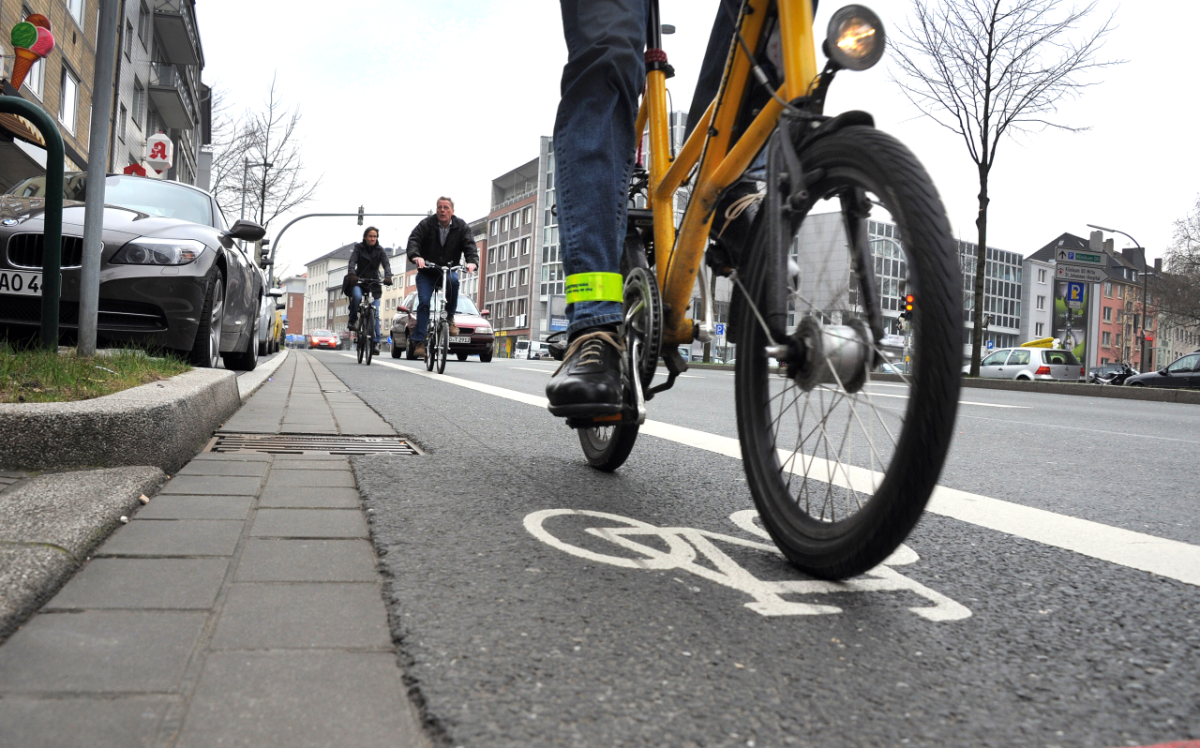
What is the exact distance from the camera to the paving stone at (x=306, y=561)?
5.95 feet

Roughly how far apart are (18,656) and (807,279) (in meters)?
1.53

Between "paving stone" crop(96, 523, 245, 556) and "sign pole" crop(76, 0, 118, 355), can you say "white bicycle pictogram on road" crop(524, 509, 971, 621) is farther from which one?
"sign pole" crop(76, 0, 118, 355)

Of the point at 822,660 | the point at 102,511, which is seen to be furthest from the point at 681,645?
the point at 102,511

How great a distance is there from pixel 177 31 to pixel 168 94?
12.9 ft

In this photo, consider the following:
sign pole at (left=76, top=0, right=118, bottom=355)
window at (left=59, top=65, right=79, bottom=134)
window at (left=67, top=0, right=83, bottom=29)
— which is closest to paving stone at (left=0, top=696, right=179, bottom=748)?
sign pole at (left=76, top=0, right=118, bottom=355)

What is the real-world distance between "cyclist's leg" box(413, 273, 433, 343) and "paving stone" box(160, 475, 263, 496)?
10.3 meters

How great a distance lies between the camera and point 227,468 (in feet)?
10.1

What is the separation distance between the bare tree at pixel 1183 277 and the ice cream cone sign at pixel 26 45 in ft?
149

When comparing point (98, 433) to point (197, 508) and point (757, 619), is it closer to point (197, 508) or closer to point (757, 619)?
point (197, 508)

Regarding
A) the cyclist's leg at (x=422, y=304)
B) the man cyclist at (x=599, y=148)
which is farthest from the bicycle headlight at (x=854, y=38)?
the cyclist's leg at (x=422, y=304)

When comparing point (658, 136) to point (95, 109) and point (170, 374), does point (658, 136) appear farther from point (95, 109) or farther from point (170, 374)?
point (95, 109)

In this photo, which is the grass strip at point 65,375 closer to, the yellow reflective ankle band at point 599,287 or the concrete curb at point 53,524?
the concrete curb at point 53,524

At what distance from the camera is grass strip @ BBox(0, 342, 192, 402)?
3139mm

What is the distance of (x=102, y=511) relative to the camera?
7.14ft
